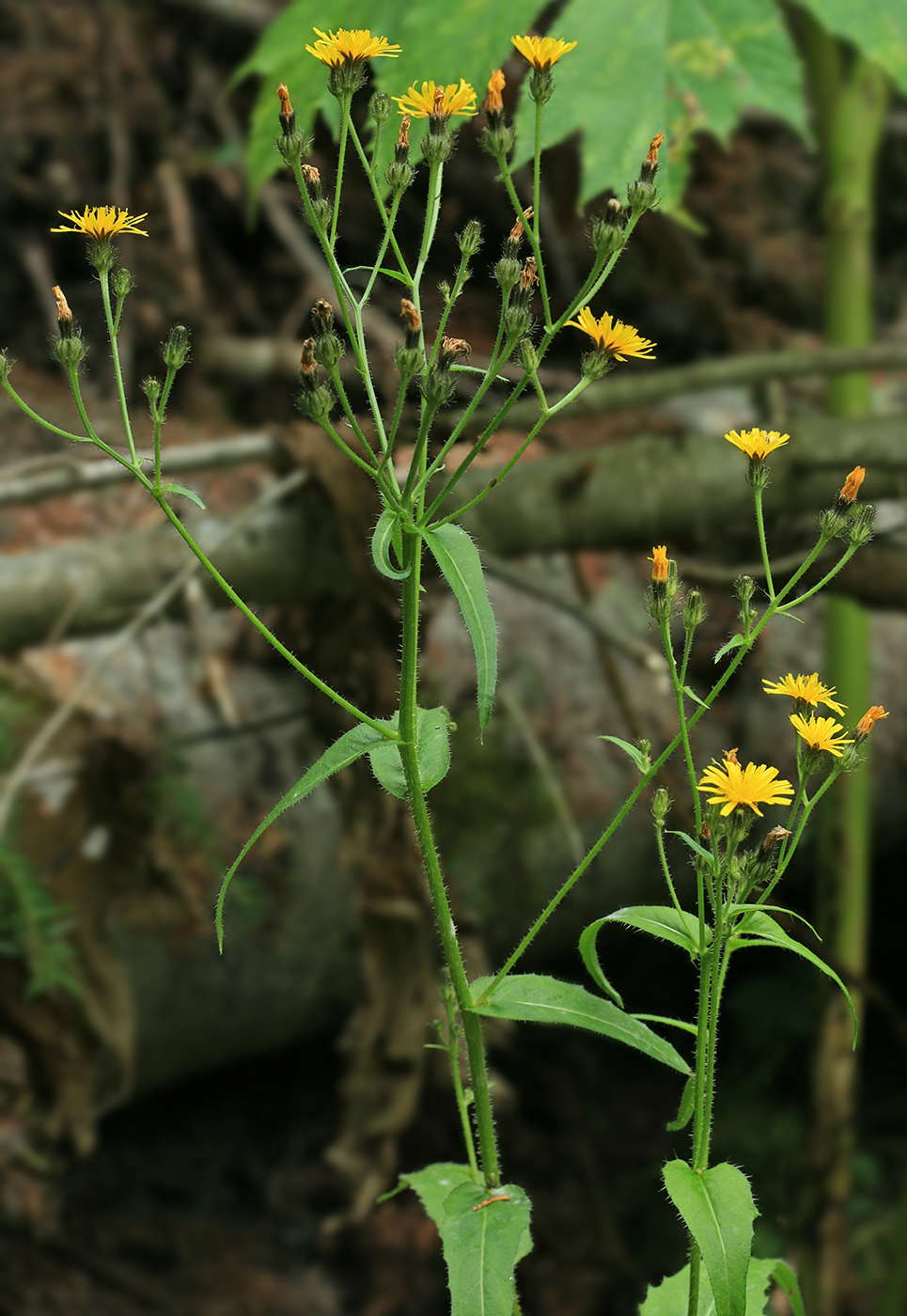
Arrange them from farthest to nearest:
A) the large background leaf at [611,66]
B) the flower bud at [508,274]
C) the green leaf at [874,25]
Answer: the green leaf at [874,25] → the large background leaf at [611,66] → the flower bud at [508,274]

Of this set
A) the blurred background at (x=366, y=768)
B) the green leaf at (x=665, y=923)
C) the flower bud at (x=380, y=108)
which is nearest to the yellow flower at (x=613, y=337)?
the flower bud at (x=380, y=108)

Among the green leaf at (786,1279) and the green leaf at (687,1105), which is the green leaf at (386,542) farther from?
the green leaf at (786,1279)

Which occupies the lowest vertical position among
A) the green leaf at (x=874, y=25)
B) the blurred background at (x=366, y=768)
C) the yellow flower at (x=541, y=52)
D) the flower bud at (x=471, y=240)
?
the blurred background at (x=366, y=768)

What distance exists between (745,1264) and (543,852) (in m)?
1.60

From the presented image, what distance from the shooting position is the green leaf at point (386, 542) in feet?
1.82

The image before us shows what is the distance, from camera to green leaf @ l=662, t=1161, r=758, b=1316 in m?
0.54

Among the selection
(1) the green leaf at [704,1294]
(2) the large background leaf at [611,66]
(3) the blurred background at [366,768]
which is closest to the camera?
(1) the green leaf at [704,1294]

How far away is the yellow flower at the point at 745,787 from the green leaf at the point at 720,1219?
0.17 m

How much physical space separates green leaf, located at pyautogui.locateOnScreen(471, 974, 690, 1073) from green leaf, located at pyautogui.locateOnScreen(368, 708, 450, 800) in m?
0.11

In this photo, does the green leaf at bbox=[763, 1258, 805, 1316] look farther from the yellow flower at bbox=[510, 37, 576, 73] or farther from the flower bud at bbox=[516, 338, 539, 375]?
the yellow flower at bbox=[510, 37, 576, 73]

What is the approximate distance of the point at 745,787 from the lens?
56 cm

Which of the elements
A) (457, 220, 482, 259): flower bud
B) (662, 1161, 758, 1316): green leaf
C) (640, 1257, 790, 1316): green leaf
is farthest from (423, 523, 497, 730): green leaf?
(640, 1257, 790, 1316): green leaf

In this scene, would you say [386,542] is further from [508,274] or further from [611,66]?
[611,66]

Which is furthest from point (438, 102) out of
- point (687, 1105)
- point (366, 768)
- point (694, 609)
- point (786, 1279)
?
point (366, 768)
